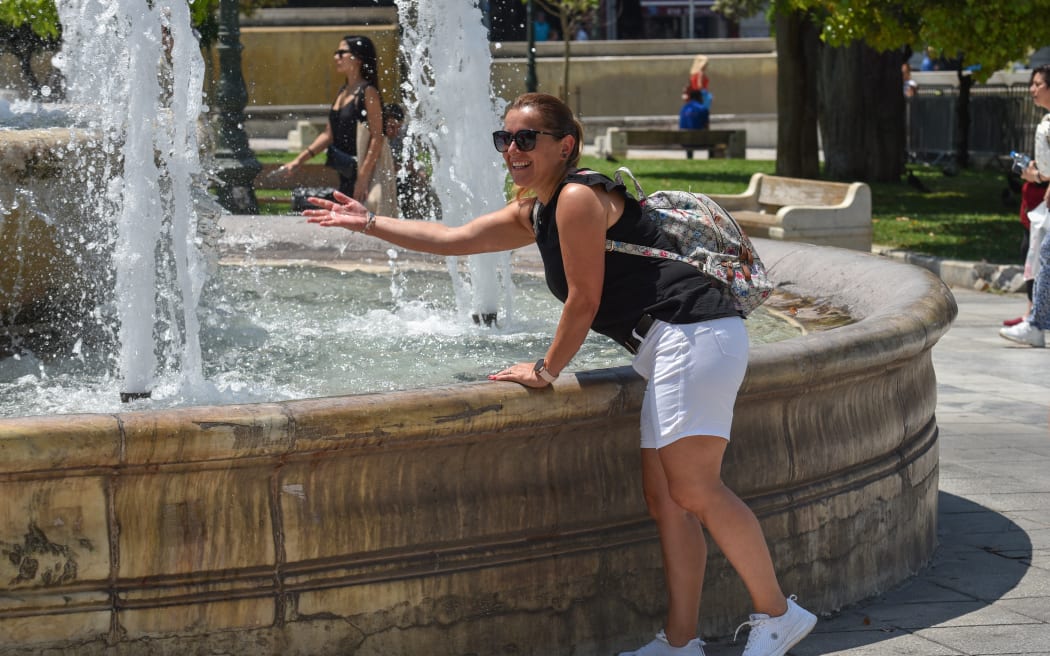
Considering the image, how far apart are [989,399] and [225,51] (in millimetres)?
8993

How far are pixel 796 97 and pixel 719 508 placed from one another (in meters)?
16.7

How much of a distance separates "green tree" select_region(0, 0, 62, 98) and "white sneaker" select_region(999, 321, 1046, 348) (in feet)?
20.9

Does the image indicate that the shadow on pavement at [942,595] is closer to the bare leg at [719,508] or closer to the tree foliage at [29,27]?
the bare leg at [719,508]

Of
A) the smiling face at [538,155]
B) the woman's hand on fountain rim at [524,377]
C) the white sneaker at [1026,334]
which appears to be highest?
the smiling face at [538,155]

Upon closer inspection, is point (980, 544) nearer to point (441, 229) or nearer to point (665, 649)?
point (665, 649)

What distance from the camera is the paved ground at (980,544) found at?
4.27 m

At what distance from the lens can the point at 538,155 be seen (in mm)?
3816

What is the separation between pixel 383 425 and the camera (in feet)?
12.0

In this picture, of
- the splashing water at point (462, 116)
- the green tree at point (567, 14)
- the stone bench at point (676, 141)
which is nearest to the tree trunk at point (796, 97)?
the stone bench at point (676, 141)

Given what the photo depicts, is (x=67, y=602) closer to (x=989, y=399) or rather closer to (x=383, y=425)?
(x=383, y=425)

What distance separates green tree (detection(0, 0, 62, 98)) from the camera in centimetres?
973

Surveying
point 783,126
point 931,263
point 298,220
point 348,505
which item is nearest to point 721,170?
point 783,126

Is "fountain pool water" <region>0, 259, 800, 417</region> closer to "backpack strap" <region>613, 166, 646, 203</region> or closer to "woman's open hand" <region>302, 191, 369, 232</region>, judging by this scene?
"woman's open hand" <region>302, 191, 369, 232</region>

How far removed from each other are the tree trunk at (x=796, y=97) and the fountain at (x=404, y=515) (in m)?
15.4
